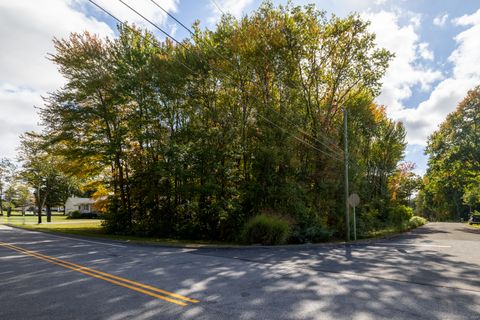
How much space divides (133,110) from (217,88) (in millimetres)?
6964

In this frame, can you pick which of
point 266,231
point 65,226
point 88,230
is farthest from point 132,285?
point 65,226

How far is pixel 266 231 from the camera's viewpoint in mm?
14258

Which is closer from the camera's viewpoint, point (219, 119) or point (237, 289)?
point (237, 289)

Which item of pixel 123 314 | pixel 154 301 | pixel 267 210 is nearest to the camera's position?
pixel 123 314

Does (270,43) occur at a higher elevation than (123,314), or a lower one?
higher

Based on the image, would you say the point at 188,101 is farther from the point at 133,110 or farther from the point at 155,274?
the point at 155,274

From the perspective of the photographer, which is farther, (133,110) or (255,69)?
(133,110)

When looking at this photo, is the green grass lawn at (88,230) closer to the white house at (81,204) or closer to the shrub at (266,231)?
the shrub at (266,231)

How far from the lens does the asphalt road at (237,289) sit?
4457mm

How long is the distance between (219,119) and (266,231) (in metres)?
8.40

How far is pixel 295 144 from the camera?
18.5 meters

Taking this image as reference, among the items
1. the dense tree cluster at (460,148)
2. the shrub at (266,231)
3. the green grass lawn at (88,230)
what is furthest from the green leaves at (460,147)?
the green grass lawn at (88,230)

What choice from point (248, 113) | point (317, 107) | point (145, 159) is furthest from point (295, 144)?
point (145, 159)

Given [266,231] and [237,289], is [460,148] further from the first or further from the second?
[237,289]
